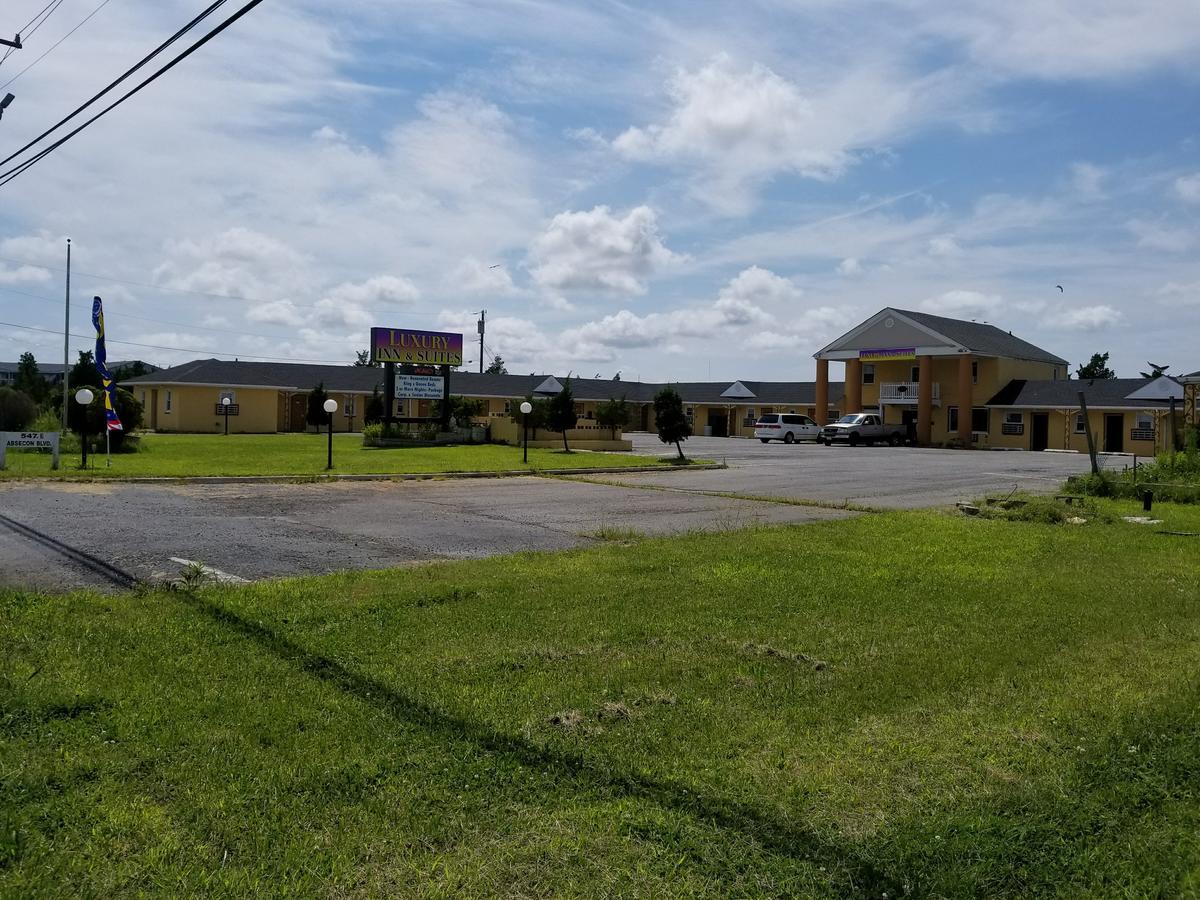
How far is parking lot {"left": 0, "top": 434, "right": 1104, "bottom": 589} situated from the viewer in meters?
10.6

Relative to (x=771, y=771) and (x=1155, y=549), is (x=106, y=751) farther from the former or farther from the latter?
(x=1155, y=549)

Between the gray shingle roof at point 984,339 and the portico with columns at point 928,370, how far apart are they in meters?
0.08

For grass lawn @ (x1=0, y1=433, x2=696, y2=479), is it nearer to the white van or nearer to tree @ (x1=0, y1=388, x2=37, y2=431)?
tree @ (x1=0, y1=388, x2=37, y2=431)

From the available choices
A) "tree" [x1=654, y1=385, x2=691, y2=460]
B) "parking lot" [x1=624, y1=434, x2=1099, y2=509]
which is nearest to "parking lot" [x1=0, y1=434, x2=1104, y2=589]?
"parking lot" [x1=624, y1=434, x2=1099, y2=509]

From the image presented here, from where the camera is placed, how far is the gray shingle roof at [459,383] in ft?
175

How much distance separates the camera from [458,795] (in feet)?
14.1

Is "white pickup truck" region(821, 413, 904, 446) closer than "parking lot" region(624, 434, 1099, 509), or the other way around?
"parking lot" region(624, 434, 1099, 509)

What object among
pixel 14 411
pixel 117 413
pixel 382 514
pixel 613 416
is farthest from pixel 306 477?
pixel 14 411

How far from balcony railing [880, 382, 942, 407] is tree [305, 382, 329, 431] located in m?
33.1

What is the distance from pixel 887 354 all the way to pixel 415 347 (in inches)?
1164

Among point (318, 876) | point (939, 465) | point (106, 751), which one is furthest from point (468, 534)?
point (939, 465)

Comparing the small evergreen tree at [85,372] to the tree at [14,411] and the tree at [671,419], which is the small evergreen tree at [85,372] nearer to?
the tree at [14,411]

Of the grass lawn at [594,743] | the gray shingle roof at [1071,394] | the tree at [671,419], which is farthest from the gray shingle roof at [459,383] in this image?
the grass lawn at [594,743]

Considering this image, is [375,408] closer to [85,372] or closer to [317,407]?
[317,407]
